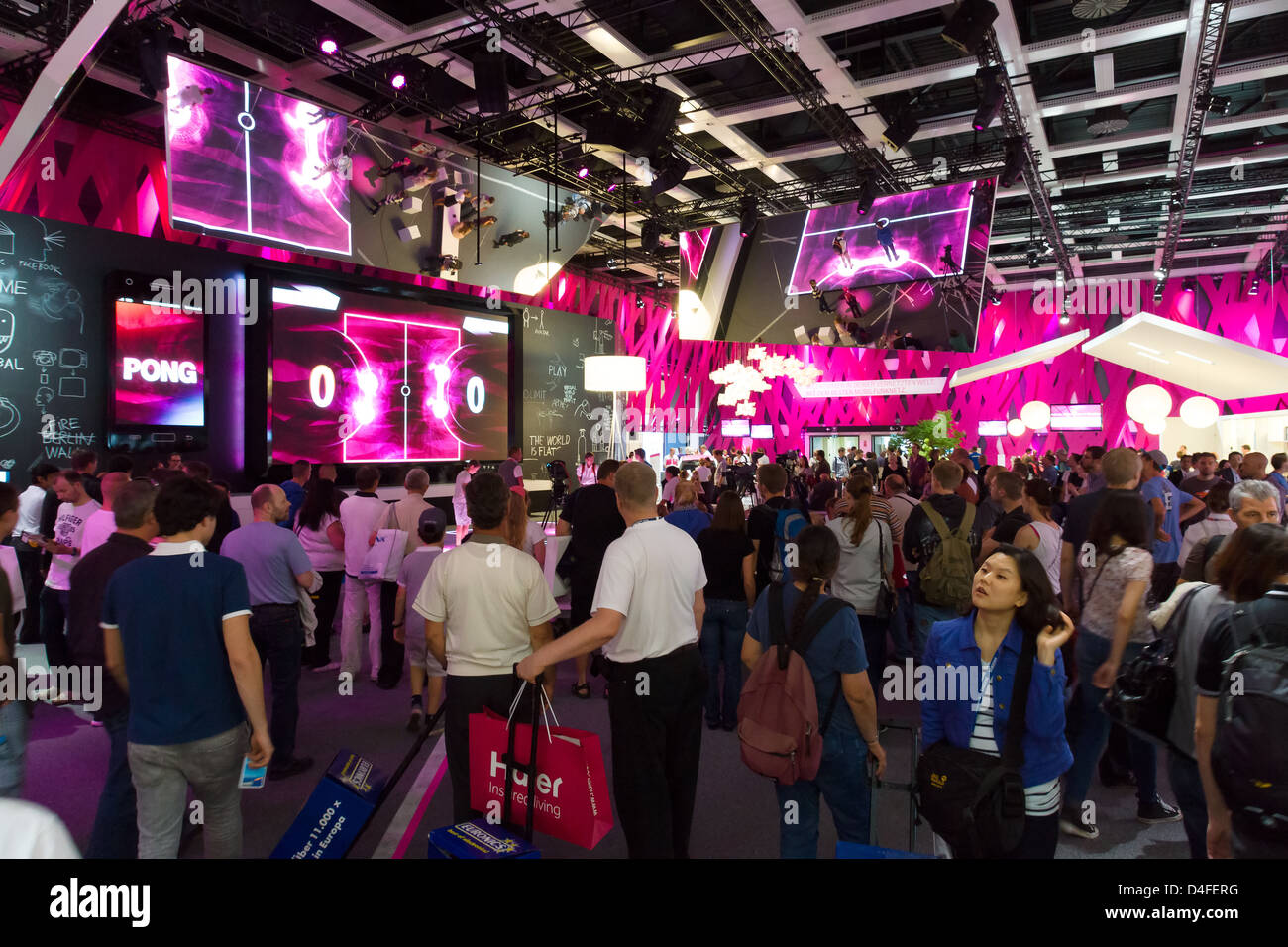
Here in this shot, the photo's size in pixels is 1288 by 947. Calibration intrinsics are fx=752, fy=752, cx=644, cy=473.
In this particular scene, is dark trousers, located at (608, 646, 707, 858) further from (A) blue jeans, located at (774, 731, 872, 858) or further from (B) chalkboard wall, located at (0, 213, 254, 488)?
(B) chalkboard wall, located at (0, 213, 254, 488)

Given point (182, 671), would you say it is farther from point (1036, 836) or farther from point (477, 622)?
point (1036, 836)

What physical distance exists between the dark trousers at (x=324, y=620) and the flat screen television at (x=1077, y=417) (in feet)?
59.5

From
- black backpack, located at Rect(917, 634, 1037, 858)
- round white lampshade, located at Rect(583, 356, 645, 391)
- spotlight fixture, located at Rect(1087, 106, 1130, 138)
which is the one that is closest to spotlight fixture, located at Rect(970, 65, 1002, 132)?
spotlight fixture, located at Rect(1087, 106, 1130, 138)

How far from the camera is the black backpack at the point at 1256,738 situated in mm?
1635

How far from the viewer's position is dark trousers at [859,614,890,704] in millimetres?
4242

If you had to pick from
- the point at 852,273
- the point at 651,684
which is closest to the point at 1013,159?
the point at 852,273

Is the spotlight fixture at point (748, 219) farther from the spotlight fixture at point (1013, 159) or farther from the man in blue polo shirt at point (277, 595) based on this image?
the man in blue polo shirt at point (277, 595)

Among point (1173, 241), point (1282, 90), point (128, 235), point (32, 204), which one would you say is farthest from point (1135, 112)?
point (32, 204)

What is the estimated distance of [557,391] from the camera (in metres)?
13.9

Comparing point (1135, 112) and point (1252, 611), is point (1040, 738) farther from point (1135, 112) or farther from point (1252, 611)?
point (1135, 112)

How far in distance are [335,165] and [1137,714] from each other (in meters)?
8.33

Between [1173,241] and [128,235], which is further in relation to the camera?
[1173,241]

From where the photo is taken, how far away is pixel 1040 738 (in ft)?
6.79

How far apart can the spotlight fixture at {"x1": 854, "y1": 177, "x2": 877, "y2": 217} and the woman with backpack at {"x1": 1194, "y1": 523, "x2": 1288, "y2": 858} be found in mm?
8112
